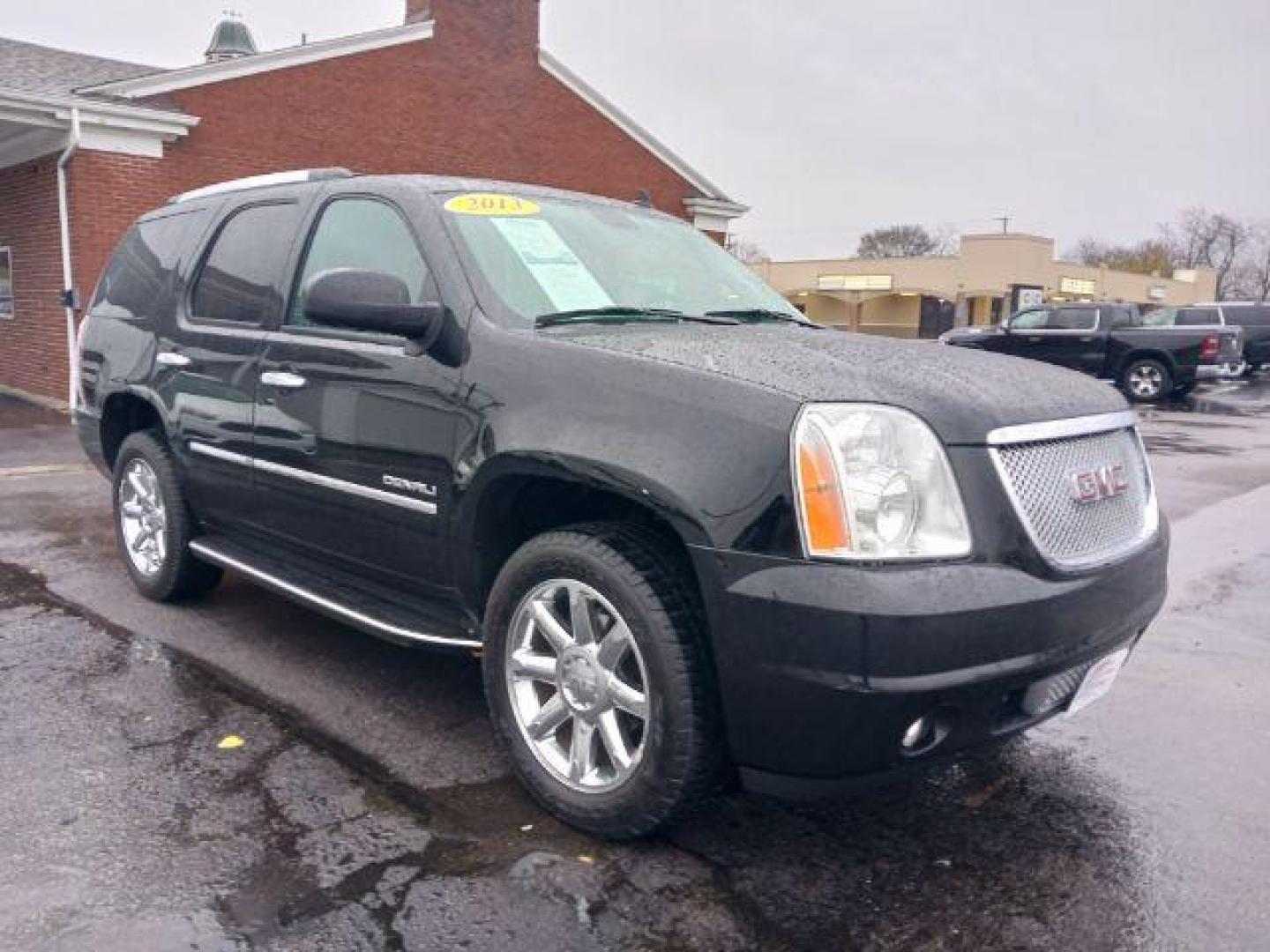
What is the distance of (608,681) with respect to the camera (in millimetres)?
2869

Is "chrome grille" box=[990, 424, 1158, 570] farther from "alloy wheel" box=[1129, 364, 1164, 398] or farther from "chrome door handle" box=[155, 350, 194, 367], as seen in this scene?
"alloy wheel" box=[1129, 364, 1164, 398]

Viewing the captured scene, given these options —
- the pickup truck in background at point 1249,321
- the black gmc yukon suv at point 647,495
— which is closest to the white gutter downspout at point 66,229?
the black gmc yukon suv at point 647,495

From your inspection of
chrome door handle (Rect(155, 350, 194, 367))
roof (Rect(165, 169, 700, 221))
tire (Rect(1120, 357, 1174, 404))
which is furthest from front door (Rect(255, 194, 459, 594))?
tire (Rect(1120, 357, 1174, 404))

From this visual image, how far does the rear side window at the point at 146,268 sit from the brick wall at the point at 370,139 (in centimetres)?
819

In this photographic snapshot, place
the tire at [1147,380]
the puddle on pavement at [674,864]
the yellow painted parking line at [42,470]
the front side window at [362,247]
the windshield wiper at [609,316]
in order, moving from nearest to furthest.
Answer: the puddle on pavement at [674,864], the windshield wiper at [609,316], the front side window at [362,247], the yellow painted parking line at [42,470], the tire at [1147,380]

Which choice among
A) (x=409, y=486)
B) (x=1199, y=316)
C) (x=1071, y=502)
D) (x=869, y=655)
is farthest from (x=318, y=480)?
(x=1199, y=316)

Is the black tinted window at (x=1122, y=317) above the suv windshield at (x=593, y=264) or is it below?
below

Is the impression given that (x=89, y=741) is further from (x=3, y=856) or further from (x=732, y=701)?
(x=732, y=701)

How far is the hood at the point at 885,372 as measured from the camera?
8.61 feet

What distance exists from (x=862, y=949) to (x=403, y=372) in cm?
212

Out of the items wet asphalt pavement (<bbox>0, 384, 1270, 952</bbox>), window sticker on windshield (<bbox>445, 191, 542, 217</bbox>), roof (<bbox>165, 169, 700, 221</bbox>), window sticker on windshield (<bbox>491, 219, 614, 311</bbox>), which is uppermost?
roof (<bbox>165, 169, 700, 221</bbox>)

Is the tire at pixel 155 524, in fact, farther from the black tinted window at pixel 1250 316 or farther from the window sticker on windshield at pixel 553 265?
the black tinted window at pixel 1250 316

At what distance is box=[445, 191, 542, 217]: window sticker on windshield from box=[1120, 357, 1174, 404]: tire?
18156mm

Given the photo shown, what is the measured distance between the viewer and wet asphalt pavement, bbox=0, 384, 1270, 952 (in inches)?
101
